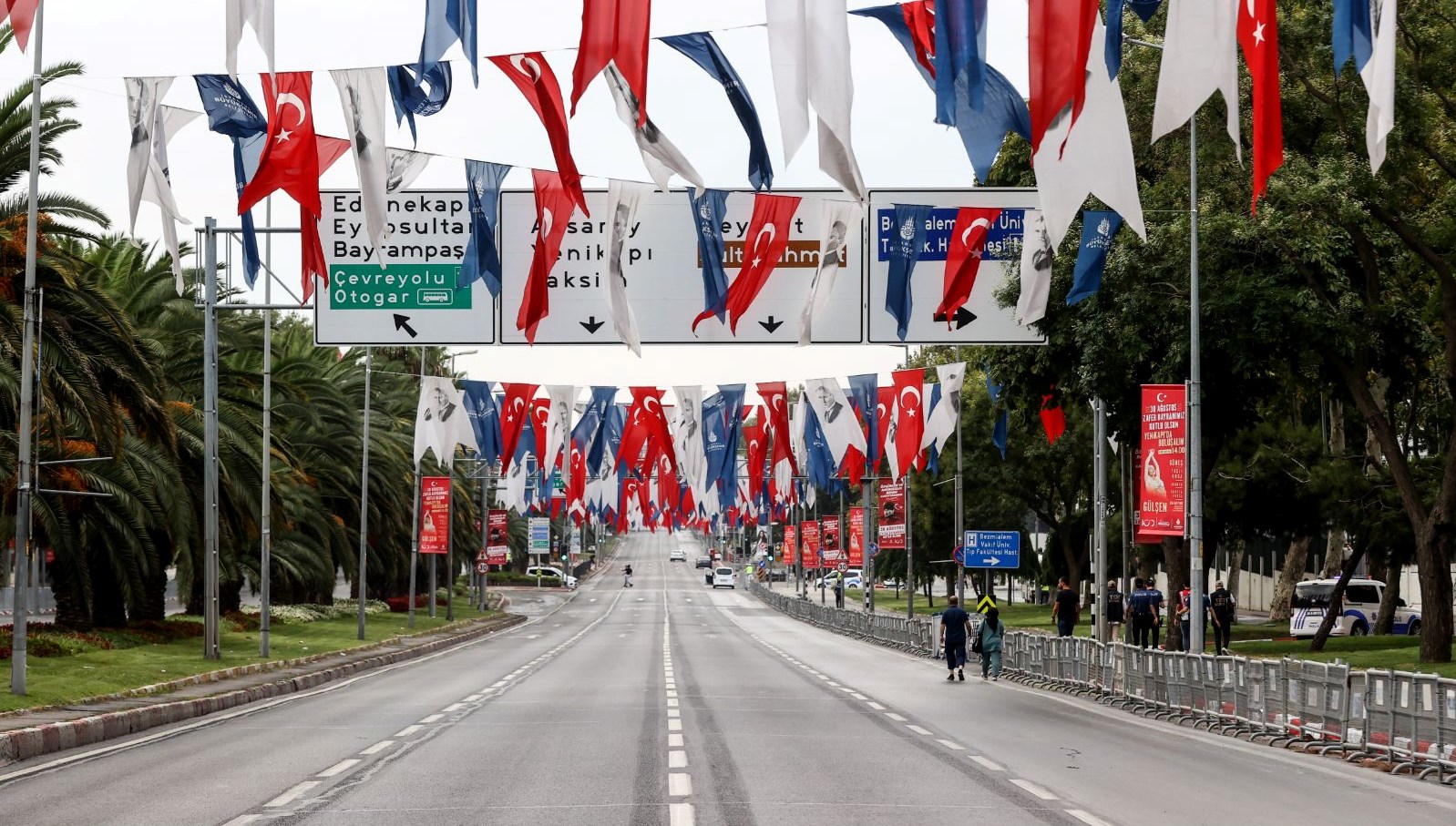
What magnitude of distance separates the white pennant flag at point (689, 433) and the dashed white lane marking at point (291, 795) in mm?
25539

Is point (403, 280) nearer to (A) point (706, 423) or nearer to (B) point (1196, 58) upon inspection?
(A) point (706, 423)

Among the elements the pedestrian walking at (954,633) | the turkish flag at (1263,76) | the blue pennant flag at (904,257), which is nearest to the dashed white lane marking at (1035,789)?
the turkish flag at (1263,76)

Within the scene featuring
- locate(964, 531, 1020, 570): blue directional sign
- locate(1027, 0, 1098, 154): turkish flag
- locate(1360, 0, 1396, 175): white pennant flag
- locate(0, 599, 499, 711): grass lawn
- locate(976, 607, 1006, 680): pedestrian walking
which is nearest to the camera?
locate(1360, 0, 1396, 175): white pennant flag

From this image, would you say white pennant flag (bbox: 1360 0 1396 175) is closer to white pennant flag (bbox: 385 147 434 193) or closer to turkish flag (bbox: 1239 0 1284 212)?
turkish flag (bbox: 1239 0 1284 212)

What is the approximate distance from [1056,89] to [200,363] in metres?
30.0

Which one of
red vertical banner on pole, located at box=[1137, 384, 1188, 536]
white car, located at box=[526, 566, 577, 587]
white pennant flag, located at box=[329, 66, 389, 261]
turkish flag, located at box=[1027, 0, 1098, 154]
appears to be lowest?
white car, located at box=[526, 566, 577, 587]

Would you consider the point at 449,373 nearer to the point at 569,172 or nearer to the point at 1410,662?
the point at 1410,662

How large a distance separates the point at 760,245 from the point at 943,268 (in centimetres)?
354

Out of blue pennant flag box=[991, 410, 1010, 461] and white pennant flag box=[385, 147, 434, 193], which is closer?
white pennant flag box=[385, 147, 434, 193]

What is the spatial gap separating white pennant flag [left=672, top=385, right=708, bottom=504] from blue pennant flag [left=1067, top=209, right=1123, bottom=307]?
1465cm

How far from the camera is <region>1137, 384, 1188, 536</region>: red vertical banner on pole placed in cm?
2611

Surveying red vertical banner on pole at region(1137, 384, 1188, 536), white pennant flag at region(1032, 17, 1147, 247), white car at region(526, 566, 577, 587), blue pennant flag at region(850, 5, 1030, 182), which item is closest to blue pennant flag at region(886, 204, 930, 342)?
red vertical banner on pole at region(1137, 384, 1188, 536)

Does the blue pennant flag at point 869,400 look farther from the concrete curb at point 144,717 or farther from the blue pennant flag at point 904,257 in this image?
the concrete curb at point 144,717

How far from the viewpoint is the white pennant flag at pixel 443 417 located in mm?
39094
